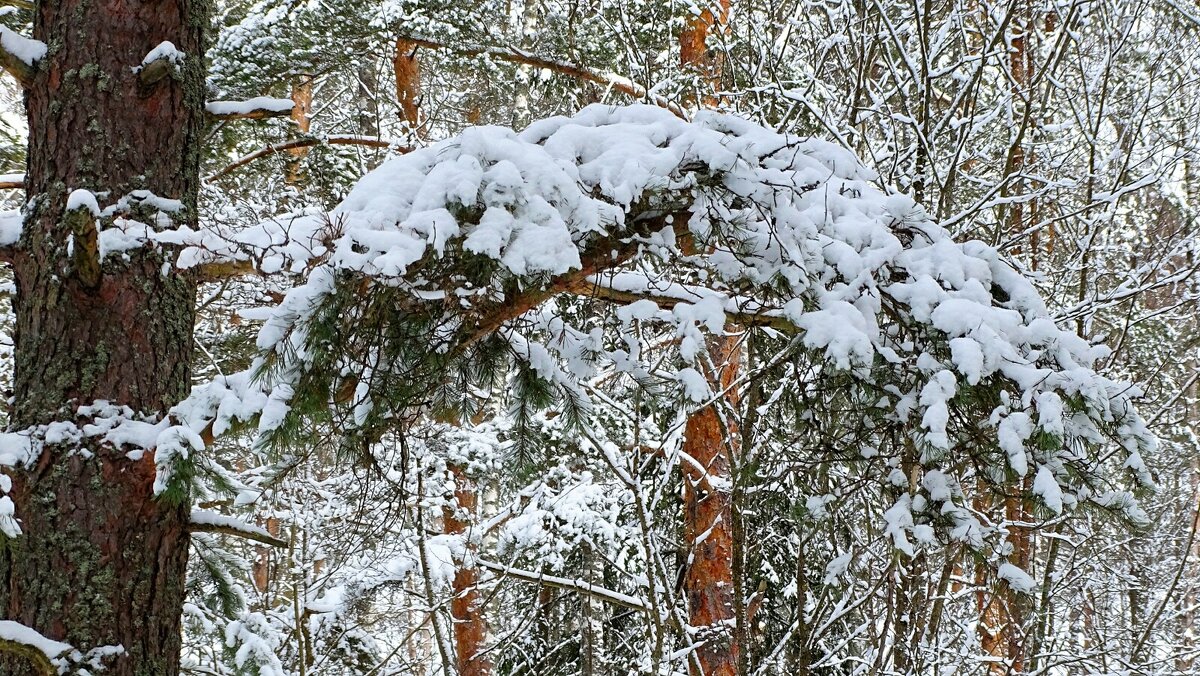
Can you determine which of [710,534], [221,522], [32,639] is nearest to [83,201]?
[221,522]

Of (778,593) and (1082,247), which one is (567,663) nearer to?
(778,593)

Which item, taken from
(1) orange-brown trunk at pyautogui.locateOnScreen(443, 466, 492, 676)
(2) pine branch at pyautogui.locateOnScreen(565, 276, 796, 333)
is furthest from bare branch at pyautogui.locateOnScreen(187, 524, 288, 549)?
(1) orange-brown trunk at pyautogui.locateOnScreen(443, 466, 492, 676)

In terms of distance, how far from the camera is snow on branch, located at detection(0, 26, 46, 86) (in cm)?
264

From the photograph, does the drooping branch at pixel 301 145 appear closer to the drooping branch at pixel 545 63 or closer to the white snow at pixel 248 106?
the white snow at pixel 248 106

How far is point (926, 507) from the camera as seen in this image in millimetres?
2217

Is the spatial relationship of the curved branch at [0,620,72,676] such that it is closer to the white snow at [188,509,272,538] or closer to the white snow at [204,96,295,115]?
the white snow at [188,509,272,538]

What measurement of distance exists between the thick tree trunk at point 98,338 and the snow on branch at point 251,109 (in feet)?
0.54

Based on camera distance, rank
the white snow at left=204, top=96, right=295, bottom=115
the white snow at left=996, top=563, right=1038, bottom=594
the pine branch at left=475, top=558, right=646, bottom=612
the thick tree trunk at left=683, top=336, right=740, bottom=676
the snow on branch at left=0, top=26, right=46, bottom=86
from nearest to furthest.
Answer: the white snow at left=996, top=563, right=1038, bottom=594 → the snow on branch at left=0, top=26, right=46, bottom=86 → the white snow at left=204, top=96, right=295, bottom=115 → the pine branch at left=475, top=558, right=646, bottom=612 → the thick tree trunk at left=683, top=336, right=740, bottom=676

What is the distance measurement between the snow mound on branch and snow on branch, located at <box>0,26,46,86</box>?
108 cm

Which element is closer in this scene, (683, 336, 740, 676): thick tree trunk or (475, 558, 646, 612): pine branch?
(475, 558, 646, 612): pine branch

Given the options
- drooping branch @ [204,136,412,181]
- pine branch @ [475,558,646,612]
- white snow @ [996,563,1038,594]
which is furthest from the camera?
pine branch @ [475,558,646,612]

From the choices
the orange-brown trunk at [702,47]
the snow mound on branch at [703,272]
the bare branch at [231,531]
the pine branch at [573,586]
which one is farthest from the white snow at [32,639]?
the orange-brown trunk at [702,47]

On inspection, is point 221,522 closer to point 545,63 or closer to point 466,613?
point 545,63

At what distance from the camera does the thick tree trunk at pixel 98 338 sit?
95.8 inches
